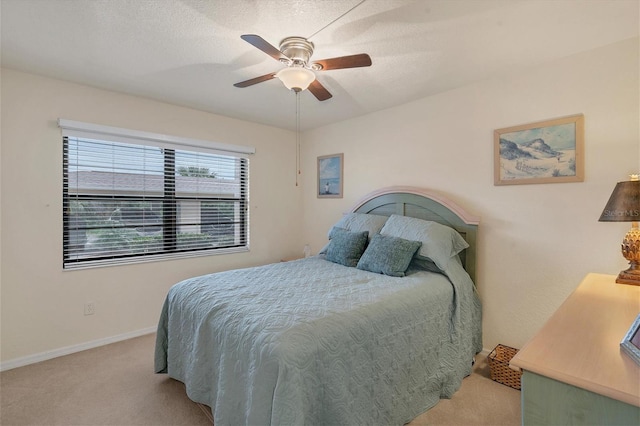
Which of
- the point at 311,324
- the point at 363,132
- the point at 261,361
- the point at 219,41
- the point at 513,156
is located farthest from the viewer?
the point at 363,132

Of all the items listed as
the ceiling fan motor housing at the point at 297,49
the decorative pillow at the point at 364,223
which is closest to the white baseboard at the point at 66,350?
the decorative pillow at the point at 364,223

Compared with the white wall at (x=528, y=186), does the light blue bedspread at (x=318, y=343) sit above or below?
below

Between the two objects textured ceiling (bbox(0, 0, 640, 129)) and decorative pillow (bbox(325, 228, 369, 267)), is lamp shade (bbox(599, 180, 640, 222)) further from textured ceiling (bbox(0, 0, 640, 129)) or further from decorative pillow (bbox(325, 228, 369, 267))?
decorative pillow (bbox(325, 228, 369, 267))

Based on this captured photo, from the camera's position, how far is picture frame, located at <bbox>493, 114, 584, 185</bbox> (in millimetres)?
2176

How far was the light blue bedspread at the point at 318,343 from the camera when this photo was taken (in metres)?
1.36

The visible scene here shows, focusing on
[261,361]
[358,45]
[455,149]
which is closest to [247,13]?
[358,45]

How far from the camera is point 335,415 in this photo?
143cm

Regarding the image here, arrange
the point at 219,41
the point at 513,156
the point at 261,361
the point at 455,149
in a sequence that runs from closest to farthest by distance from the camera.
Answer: the point at 261,361, the point at 219,41, the point at 513,156, the point at 455,149

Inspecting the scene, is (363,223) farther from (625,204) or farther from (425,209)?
(625,204)

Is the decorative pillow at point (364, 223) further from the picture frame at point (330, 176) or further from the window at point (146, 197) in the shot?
the window at point (146, 197)

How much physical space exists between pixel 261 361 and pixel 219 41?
76.3 inches

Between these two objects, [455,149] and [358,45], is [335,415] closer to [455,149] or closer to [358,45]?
[358,45]

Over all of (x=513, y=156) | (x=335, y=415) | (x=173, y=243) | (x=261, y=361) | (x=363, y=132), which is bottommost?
(x=335, y=415)

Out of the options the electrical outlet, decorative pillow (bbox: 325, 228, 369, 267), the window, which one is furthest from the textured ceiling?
the electrical outlet
